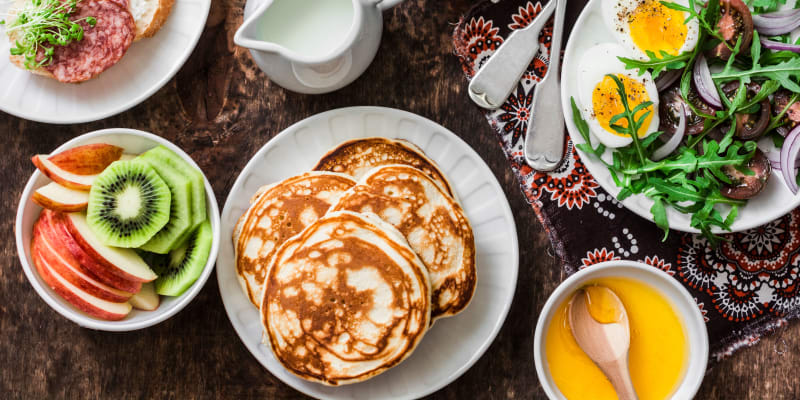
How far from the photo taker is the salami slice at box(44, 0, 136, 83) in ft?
5.72

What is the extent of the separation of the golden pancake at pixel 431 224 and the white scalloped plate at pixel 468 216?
0.36 feet

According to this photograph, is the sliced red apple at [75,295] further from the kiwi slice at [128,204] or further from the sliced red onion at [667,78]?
the sliced red onion at [667,78]

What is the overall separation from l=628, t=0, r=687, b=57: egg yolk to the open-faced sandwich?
4.56 feet

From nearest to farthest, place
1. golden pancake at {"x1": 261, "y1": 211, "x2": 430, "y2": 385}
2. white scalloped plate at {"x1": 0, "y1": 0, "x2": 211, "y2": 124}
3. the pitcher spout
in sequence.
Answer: the pitcher spout → golden pancake at {"x1": 261, "y1": 211, "x2": 430, "y2": 385} → white scalloped plate at {"x1": 0, "y1": 0, "x2": 211, "y2": 124}

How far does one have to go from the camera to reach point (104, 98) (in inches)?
71.3

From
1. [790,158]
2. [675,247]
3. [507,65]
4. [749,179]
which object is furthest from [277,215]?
[790,158]

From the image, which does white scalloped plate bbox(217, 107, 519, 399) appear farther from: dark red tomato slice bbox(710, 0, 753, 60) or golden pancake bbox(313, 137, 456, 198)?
dark red tomato slice bbox(710, 0, 753, 60)

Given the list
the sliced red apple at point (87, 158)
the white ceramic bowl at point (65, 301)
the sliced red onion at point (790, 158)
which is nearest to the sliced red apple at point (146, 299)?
the white ceramic bowl at point (65, 301)

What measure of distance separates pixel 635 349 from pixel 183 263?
1324 millimetres

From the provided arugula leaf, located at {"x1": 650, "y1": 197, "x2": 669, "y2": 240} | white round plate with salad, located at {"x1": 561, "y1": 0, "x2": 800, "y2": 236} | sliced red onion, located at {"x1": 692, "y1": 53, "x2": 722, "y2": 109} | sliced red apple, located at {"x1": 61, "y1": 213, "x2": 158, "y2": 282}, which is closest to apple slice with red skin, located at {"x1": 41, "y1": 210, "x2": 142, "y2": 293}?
sliced red apple, located at {"x1": 61, "y1": 213, "x2": 158, "y2": 282}

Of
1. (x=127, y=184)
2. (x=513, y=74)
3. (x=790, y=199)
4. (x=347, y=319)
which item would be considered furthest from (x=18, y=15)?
(x=790, y=199)

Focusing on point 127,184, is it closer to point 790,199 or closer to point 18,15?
point 18,15

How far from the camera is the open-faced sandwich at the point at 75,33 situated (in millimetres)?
1719

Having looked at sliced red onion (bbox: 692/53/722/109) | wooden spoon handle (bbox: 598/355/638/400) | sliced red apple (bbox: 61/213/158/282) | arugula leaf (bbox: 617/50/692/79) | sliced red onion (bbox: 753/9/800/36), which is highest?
sliced red onion (bbox: 753/9/800/36)
